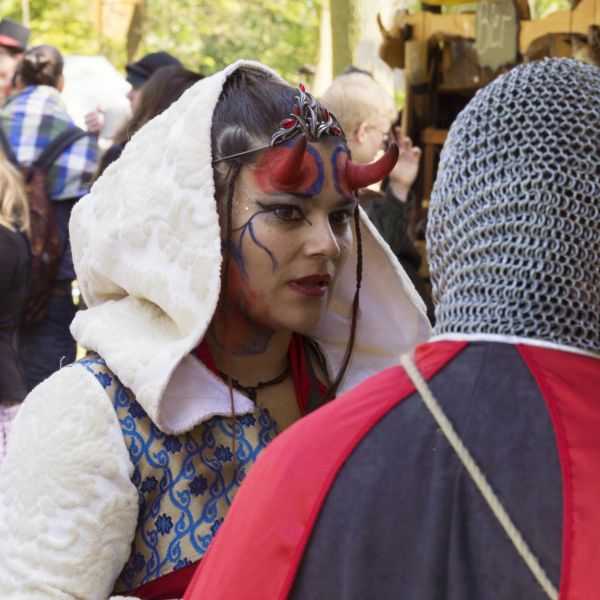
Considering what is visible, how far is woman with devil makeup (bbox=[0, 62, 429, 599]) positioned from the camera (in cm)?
226

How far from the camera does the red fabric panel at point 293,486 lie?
149 cm

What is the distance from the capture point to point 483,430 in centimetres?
144

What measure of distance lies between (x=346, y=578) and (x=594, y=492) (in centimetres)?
30

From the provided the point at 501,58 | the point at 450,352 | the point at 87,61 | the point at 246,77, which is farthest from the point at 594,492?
the point at 87,61

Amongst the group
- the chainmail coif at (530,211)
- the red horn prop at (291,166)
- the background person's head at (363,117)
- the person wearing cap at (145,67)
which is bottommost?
the background person's head at (363,117)

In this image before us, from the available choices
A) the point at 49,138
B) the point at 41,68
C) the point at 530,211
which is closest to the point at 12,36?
the point at 41,68

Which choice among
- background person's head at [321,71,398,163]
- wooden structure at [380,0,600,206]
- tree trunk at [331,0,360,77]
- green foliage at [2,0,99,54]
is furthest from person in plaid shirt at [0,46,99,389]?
green foliage at [2,0,99,54]

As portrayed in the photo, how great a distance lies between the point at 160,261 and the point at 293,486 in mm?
1042

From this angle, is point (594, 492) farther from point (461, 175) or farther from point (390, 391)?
point (461, 175)

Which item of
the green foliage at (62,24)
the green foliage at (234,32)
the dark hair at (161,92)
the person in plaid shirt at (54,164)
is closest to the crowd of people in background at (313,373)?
the person in plaid shirt at (54,164)

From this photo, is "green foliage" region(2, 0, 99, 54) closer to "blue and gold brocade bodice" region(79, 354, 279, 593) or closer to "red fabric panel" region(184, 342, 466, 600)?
"blue and gold brocade bodice" region(79, 354, 279, 593)

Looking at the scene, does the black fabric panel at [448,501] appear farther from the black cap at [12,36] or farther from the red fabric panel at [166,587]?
the black cap at [12,36]

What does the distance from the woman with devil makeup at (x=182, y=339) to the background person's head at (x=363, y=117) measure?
259cm

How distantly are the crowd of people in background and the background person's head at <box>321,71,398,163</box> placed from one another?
191 cm
